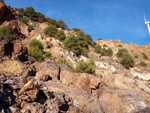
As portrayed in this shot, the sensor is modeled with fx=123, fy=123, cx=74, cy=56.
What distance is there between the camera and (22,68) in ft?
36.2

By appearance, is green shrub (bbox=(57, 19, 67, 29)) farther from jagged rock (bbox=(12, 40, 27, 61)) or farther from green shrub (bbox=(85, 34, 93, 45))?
jagged rock (bbox=(12, 40, 27, 61))

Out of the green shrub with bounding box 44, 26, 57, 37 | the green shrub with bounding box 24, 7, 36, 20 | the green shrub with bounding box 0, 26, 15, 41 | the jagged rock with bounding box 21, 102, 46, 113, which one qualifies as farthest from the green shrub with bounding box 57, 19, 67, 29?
the jagged rock with bounding box 21, 102, 46, 113

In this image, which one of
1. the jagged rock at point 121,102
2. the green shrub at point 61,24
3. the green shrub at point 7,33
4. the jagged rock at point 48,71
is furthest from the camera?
the green shrub at point 61,24

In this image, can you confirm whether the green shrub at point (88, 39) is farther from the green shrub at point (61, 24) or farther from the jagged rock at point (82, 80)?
the jagged rock at point (82, 80)

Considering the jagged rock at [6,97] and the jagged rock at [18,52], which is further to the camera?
the jagged rock at [18,52]

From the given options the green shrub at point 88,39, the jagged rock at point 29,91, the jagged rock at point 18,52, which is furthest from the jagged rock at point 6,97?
the green shrub at point 88,39

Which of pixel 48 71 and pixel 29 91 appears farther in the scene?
pixel 48 71

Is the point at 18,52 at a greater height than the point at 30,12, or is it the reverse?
the point at 30,12

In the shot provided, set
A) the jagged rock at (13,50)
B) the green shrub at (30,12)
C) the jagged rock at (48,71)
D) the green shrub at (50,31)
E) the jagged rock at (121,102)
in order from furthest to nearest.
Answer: the green shrub at (30,12) < the green shrub at (50,31) < the jagged rock at (13,50) < the jagged rock at (48,71) < the jagged rock at (121,102)

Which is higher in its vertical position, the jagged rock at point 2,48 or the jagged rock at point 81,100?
the jagged rock at point 2,48

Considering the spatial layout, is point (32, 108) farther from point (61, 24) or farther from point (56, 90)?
point (61, 24)

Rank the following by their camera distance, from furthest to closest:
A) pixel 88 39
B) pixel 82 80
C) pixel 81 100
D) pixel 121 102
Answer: pixel 88 39, pixel 82 80, pixel 121 102, pixel 81 100

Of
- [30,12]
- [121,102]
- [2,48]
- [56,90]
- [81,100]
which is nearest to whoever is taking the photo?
[81,100]

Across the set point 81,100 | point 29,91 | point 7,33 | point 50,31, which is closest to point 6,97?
point 29,91
